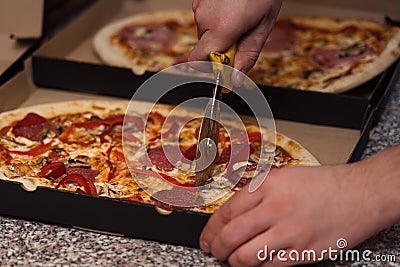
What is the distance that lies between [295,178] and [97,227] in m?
0.36

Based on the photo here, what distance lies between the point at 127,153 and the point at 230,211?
0.45 m

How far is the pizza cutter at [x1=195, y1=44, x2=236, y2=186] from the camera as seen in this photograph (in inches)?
54.5

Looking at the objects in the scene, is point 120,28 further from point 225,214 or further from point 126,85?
point 225,214

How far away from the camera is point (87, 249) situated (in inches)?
49.5

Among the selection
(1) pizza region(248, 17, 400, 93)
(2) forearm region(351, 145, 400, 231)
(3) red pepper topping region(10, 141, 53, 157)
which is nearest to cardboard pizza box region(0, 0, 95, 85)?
(3) red pepper topping region(10, 141, 53, 157)

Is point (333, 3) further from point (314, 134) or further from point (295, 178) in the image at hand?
point (295, 178)

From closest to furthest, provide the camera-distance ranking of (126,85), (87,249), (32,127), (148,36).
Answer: (87,249)
(32,127)
(126,85)
(148,36)

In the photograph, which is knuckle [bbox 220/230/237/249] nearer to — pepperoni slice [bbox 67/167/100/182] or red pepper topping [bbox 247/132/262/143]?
pepperoni slice [bbox 67/167/100/182]

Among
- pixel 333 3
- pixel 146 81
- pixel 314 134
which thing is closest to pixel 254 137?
pixel 314 134

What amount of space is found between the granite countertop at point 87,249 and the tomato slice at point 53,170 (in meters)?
0.11

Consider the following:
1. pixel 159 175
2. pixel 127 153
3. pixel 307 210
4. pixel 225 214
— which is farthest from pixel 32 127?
pixel 307 210

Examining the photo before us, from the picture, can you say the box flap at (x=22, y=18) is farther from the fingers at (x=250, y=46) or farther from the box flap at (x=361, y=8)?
the box flap at (x=361, y=8)

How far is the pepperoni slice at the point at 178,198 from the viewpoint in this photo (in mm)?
1317

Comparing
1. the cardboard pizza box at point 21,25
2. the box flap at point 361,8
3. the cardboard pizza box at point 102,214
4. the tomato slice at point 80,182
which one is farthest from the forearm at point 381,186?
the box flap at point 361,8
